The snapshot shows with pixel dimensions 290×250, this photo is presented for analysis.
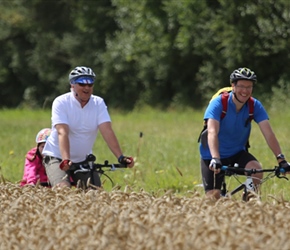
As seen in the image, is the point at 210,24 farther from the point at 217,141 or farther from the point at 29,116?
the point at 217,141

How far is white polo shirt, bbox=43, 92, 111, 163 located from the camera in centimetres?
1040

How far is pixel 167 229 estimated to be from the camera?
6219mm

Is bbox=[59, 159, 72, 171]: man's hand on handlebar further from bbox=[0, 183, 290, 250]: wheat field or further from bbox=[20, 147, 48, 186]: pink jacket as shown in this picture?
bbox=[0, 183, 290, 250]: wheat field

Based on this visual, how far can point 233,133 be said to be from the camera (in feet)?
33.4

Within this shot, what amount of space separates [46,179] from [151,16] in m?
33.8

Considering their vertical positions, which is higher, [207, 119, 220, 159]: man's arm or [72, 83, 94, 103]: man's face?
[72, 83, 94, 103]: man's face

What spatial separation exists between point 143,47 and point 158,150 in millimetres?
24813

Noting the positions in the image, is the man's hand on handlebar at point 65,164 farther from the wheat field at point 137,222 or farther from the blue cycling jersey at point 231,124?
the wheat field at point 137,222

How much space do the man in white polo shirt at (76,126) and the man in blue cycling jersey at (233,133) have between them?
89cm

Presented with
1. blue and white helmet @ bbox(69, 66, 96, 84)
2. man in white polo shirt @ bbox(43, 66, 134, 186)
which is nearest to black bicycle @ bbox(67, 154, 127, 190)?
man in white polo shirt @ bbox(43, 66, 134, 186)

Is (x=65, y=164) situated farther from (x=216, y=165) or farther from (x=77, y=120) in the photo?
(x=216, y=165)

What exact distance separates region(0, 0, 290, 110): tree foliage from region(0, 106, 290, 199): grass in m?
3.68

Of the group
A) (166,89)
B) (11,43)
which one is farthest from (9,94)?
(166,89)

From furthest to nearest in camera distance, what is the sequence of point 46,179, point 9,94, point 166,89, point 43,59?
point 9,94 → point 43,59 → point 166,89 → point 46,179
